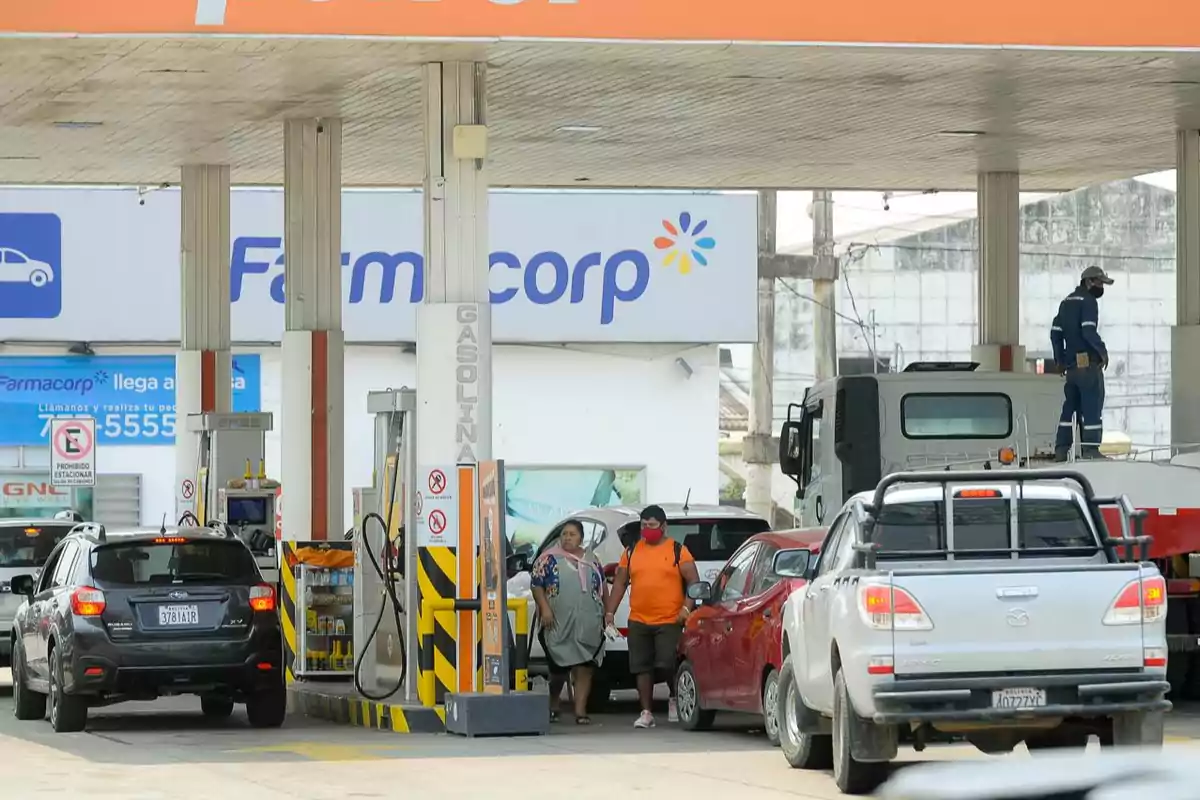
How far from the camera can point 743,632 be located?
1647cm

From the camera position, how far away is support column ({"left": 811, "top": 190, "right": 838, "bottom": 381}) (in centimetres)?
4759

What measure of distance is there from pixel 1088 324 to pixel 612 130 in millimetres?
5491

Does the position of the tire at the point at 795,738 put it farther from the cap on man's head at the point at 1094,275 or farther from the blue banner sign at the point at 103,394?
the blue banner sign at the point at 103,394

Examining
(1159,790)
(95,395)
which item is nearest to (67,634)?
(1159,790)

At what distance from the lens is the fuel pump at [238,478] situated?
2628 cm

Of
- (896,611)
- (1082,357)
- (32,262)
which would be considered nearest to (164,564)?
(896,611)

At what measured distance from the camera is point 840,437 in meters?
22.5

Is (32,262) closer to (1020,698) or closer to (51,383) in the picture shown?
(51,383)

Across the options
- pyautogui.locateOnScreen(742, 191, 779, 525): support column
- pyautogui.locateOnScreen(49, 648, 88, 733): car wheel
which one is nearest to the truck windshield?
pyautogui.locateOnScreen(49, 648, 88, 733): car wheel

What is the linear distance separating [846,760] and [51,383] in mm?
27133

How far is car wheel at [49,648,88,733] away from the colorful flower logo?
73.2ft

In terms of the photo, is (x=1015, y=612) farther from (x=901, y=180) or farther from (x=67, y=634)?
(x=901, y=180)

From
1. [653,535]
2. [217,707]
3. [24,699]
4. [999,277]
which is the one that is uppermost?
[999,277]

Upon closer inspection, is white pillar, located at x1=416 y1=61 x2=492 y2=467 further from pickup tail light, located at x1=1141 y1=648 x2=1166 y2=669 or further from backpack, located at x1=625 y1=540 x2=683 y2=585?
pickup tail light, located at x1=1141 y1=648 x2=1166 y2=669
